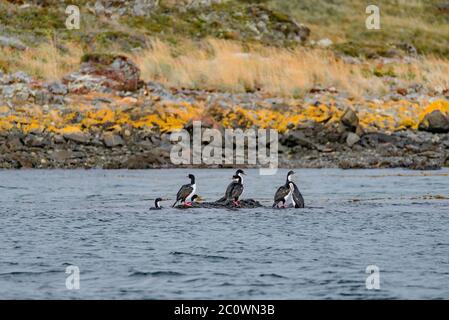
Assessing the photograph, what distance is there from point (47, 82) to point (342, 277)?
22151 mm

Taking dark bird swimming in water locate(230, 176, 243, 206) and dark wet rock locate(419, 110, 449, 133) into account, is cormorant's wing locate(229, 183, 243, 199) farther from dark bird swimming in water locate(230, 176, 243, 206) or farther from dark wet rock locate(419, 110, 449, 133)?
dark wet rock locate(419, 110, 449, 133)

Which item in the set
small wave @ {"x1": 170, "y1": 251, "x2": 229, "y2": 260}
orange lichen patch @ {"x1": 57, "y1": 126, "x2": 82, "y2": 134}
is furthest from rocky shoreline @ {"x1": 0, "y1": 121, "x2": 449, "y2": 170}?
small wave @ {"x1": 170, "y1": 251, "x2": 229, "y2": 260}

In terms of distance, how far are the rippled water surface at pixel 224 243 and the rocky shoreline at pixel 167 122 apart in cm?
500

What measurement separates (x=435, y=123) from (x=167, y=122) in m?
8.11

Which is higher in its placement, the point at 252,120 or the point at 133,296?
the point at 252,120

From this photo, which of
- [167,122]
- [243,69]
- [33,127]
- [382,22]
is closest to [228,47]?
[243,69]

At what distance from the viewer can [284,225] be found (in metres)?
15.6

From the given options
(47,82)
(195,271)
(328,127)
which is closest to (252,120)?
(328,127)

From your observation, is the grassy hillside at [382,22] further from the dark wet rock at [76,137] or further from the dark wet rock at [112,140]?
the dark wet rock at [76,137]

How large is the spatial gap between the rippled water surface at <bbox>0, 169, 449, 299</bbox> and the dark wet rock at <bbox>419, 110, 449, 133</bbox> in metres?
7.77

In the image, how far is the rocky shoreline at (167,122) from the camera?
26.9m

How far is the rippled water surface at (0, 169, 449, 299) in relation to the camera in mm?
10836

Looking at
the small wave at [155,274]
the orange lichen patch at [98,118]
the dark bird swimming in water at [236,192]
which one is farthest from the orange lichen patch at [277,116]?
the small wave at [155,274]
